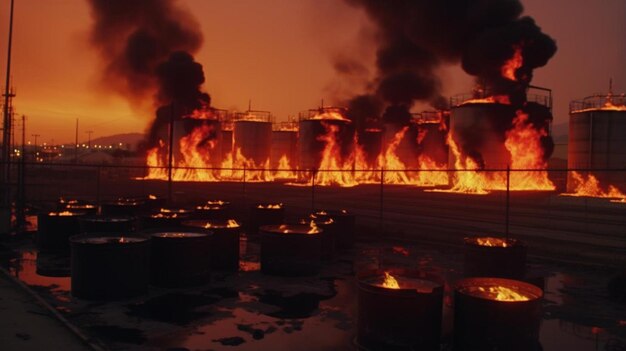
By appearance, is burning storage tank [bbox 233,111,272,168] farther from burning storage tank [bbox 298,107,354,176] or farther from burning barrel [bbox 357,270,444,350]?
burning barrel [bbox 357,270,444,350]

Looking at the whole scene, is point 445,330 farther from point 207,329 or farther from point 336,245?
point 336,245

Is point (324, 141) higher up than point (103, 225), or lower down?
higher up

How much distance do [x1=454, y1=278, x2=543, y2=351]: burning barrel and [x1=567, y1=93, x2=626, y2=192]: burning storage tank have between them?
26325 millimetres

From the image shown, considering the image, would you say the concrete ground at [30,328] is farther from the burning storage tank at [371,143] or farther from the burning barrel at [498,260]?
the burning storage tank at [371,143]

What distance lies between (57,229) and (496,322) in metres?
12.1

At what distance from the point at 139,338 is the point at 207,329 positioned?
0.99m

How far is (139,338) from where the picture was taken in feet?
23.2

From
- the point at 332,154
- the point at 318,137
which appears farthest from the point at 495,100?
the point at 318,137

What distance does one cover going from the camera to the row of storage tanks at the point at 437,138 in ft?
98.5

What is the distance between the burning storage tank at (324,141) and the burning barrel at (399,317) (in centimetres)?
3983

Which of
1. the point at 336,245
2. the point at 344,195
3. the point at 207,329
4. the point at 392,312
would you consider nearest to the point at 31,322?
the point at 207,329

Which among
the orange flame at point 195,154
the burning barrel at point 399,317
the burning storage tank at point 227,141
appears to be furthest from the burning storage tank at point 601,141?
the burning storage tank at point 227,141

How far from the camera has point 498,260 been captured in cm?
998

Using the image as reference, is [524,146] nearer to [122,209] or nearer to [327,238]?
[327,238]
